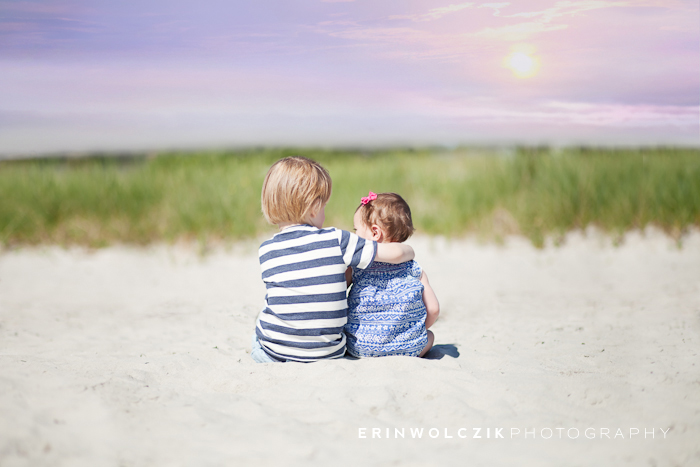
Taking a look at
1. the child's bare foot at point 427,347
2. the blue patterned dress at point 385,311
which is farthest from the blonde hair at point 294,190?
the child's bare foot at point 427,347

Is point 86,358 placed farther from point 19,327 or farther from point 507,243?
point 507,243

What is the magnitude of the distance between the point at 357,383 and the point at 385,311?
369 mm

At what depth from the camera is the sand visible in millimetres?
1668

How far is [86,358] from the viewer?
2.61 meters

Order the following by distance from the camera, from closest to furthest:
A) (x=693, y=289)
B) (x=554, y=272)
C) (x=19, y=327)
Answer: (x=19, y=327)
(x=693, y=289)
(x=554, y=272)

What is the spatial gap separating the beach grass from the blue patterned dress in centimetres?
277

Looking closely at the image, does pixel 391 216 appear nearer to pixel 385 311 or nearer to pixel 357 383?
pixel 385 311

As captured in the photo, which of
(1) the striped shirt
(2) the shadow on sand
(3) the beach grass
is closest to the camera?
(1) the striped shirt

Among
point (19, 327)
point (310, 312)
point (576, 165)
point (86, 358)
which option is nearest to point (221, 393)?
point (310, 312)

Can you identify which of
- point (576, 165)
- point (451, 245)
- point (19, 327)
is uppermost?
point (576, 165)

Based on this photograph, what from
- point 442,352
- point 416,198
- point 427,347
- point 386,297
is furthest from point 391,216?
point 416,198

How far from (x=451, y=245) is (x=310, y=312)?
3009 millimetres

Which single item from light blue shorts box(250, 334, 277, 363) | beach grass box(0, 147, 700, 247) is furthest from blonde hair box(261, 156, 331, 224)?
beach grass box(0, 147, 700, 247)

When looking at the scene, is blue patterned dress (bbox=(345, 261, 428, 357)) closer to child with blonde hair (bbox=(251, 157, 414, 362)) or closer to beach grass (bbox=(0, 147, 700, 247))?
child with blonde hair (bbox=(251, 157, 414, 362))
